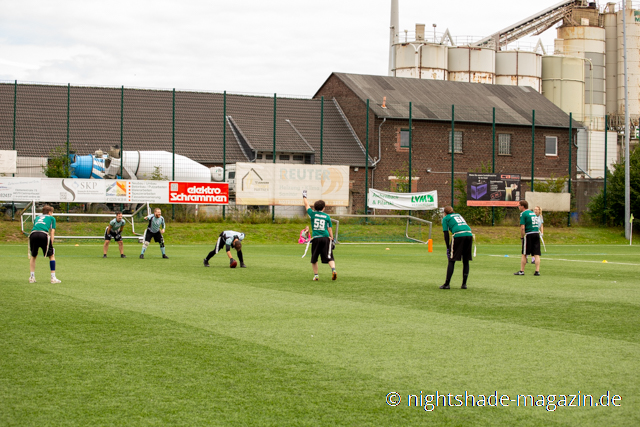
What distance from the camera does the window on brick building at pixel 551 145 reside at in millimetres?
50594

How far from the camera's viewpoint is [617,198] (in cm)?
3747

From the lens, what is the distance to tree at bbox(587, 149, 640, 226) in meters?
36.6

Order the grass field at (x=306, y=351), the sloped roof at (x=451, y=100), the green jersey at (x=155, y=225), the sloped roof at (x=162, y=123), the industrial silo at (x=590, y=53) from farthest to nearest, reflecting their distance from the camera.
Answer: the industrial silo at (x=590, y=53)
the sloped roof at (x=451, y=100)
the sloped roof at (x=162, y=123)
the green jersey at (x=155, y=225)
the grass field at (x=306, y=351)

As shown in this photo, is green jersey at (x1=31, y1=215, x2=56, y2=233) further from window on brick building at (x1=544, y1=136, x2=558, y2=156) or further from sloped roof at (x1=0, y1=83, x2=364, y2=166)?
window on brick building at (x1=544, y1=136, x2=558, y2=156)

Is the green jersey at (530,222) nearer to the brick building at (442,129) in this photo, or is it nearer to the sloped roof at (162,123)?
the sloped roof at (162,123)

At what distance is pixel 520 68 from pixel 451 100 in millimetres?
18806

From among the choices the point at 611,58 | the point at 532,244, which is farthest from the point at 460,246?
the point at 611,58

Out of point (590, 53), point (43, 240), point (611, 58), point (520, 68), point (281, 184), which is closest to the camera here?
point (43, 240)

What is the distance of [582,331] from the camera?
865 cm

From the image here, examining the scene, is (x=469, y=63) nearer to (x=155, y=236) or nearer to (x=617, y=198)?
(x=617, y=198)

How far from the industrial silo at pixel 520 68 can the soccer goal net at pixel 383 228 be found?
120ft

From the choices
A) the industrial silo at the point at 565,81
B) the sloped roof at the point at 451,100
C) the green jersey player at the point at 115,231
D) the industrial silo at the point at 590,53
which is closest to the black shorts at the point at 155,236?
the green jersey player at the point at 115,231

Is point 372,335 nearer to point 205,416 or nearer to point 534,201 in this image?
point 205,416

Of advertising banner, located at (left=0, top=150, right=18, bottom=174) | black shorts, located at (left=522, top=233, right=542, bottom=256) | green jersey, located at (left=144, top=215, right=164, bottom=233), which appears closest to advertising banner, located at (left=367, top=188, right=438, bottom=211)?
green jersey, located at (left=144, top=215, right=164, bottom=233)
